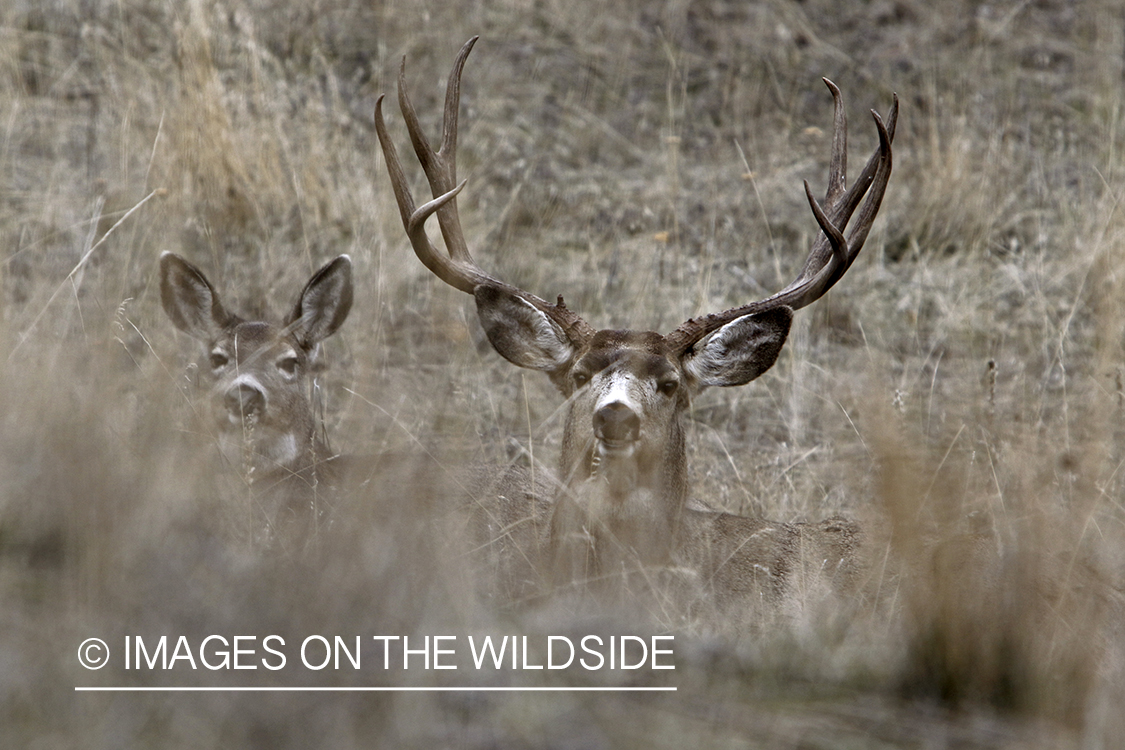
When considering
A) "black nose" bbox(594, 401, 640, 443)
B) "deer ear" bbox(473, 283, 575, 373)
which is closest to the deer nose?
"deer ear" bbox(473, 283, 575, 373)

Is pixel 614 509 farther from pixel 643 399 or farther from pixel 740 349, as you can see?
pixel 740 349

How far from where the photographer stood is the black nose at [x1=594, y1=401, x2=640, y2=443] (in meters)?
4.55

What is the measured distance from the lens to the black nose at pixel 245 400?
227 inches

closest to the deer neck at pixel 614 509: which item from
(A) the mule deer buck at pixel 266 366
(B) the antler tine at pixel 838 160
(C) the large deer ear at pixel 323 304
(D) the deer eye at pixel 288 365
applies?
(A) the mule deer buck at pixel 266 366

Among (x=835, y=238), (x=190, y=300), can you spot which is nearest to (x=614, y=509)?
(x=835, y=238)

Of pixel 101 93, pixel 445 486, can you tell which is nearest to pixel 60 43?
pixel 101 93

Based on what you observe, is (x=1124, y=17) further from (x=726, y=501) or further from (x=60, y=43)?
(x=60, y=43)

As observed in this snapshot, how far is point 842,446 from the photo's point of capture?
659cm

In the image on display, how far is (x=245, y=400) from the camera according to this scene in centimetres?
579

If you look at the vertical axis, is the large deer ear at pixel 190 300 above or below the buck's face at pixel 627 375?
above

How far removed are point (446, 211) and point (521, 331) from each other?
671 mm

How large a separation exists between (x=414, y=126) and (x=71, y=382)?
5.88ft

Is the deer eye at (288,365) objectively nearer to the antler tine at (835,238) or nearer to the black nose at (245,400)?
the black nose at (245,400)
